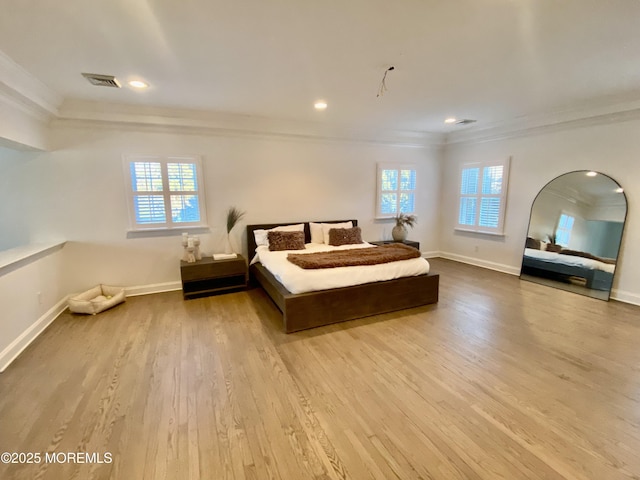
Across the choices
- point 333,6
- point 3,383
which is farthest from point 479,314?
point 3,383

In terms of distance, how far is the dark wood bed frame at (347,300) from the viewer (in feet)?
10.1

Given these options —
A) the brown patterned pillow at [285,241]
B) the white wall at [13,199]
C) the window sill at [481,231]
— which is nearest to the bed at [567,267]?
the window sill at [481,231]

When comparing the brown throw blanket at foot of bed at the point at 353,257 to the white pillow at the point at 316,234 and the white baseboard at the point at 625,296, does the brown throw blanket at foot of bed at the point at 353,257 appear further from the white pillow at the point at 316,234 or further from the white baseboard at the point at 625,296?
the white baseboard at the point at 625,296

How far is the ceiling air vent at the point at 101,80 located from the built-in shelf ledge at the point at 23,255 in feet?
6.24

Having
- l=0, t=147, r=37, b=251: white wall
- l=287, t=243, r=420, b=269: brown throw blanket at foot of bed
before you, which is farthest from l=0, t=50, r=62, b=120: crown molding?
l=287, t=243, r=420, b=269: brown throw blanket at foot of bed

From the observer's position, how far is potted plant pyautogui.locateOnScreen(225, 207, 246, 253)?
4.57m

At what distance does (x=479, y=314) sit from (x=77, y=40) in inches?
185

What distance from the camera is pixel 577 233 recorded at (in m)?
4.23

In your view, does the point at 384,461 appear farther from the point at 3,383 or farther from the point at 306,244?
the point at 306,244

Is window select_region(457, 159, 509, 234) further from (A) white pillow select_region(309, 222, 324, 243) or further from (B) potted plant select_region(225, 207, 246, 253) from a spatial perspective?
(B) potted plant select_region(225, 207, 246, 253)

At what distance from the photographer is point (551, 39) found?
7.29 ft

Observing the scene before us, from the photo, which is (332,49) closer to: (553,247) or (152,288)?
(152,288)

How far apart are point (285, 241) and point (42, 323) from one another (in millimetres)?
2989

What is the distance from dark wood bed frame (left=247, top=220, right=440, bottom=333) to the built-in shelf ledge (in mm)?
2457
